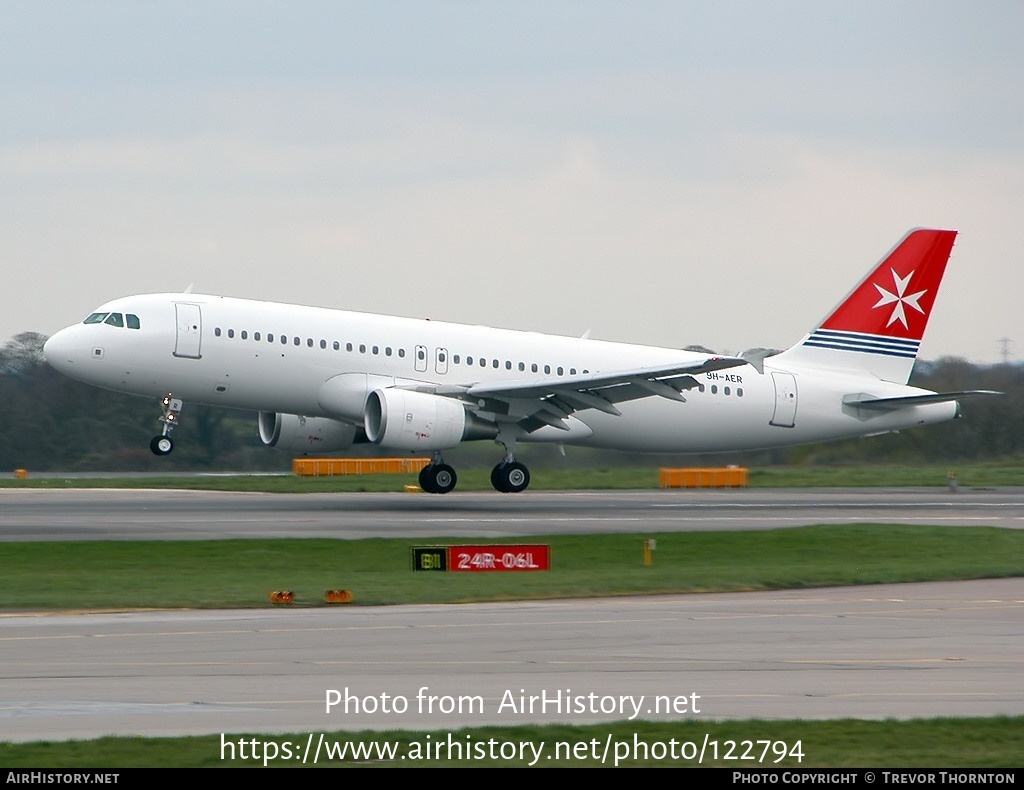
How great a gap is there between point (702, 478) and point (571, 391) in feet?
52.2

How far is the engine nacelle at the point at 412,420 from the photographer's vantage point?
1492 inches

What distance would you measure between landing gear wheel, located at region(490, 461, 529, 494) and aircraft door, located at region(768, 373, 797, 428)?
27.6 ft

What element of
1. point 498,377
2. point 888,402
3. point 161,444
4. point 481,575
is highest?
point 498,377

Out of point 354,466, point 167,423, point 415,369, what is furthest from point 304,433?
point 354,466

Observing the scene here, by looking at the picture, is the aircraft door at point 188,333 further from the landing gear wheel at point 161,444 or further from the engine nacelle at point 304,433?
the engine nacelle at point 304,433

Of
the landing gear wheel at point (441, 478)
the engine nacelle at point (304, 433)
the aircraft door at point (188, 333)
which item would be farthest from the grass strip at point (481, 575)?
the engine nacelle at point (304, 433)

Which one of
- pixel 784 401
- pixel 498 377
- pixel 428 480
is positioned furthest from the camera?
pixel 784 401

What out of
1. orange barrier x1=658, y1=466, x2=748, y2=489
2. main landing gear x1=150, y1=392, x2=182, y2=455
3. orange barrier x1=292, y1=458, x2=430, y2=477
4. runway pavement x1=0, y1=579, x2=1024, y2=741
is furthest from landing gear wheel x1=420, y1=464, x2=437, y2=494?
runway pavement x1=0, y1=579, x2=1024, y2=741

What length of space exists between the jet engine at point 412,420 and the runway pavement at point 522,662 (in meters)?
16.5

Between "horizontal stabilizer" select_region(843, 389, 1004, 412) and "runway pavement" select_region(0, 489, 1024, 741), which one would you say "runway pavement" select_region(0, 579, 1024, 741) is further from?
"horizontal stabilizer" select_region(843, 389, 1004, 412)

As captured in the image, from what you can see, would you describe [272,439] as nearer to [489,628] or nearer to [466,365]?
[466,365]

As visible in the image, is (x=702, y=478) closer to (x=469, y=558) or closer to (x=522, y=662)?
(x=469, y=558)

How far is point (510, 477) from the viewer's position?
4178 cm
